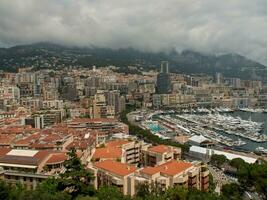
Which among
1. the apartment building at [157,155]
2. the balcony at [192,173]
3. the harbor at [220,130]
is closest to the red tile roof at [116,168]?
the balcony at [192,173]

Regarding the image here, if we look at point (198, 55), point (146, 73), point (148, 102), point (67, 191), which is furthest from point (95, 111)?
point (198, 55)

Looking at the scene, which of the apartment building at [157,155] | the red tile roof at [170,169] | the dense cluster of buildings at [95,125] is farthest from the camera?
the apartment building at [157,155]

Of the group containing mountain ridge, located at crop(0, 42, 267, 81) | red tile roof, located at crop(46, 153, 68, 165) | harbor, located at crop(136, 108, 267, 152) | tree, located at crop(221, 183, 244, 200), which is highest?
mountain ridge, located at crop(0, 42, 267, 81)

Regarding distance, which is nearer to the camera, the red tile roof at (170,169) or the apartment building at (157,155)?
the red tile roof at (170,169)

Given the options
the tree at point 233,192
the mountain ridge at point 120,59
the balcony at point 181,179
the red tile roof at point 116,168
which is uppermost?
the mountain ridge at point 120,59

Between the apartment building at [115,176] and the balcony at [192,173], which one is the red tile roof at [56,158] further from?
the balcony at [192,173]

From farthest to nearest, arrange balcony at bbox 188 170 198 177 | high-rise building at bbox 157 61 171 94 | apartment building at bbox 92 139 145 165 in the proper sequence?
high-rise building at bbox 157 61 171 94 < apartment building at bbox 92 139 145 165 < balcony at bbox 188 170 198 177

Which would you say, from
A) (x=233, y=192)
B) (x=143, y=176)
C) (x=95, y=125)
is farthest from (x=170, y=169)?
(x=95, y=125)

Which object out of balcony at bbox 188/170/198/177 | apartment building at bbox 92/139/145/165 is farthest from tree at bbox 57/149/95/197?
apartment building at bbox 92/139/145/165

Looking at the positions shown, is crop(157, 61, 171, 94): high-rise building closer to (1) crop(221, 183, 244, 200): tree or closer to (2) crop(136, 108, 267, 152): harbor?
(2) crop(136, 108, 267, 152): harbor

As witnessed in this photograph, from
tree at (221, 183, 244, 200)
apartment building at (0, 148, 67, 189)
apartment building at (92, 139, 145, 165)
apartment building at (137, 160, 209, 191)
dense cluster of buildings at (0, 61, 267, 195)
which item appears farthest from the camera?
apartment building at (92, 139, 145, 165)

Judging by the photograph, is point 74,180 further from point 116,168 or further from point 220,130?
point 220,130

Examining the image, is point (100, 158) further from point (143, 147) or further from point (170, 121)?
point (170, 121)
